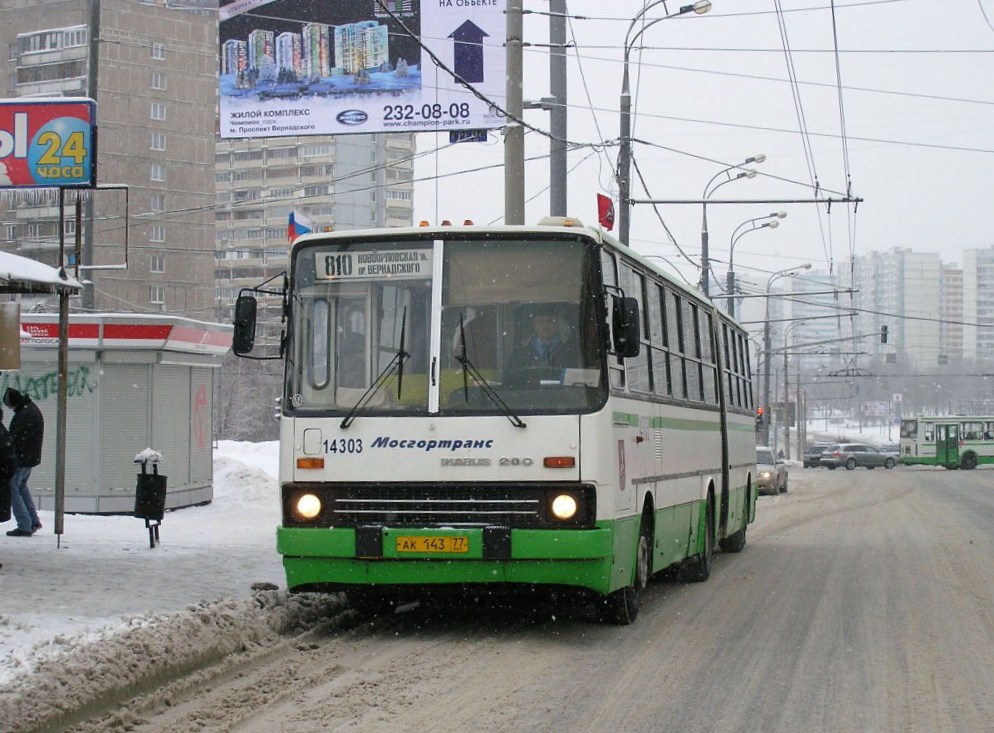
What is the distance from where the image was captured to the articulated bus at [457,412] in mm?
9602

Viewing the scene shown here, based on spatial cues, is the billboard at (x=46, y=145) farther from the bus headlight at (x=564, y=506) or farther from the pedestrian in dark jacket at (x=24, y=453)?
the bus headlight at (x=564, y=506)

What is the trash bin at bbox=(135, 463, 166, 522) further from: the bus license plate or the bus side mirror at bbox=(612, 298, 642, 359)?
the bus side mirror at bbox=(612, 298, 642, 359)

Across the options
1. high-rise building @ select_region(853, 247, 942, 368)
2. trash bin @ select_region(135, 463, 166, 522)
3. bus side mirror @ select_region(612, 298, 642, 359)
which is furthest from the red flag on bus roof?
high-rise building @ select_region(853, 247, 942, 368)

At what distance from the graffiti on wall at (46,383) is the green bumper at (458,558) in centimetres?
956

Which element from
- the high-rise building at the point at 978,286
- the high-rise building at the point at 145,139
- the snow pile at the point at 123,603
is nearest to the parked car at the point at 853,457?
the high-rise building at the point at 145,139

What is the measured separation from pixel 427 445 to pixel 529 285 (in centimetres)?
136

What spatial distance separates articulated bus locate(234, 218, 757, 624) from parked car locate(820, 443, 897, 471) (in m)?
68.6

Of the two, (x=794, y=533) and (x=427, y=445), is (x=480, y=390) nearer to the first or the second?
(x=427, y=445)

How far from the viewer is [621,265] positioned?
1104cm

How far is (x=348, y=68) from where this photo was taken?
1093 inches

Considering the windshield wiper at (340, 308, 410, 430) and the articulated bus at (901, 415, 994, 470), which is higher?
the windshield wiper at (340, 308, 410, 430)

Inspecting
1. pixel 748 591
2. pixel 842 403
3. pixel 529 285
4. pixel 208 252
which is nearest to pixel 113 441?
pixel 748 591

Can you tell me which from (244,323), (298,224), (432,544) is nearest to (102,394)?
(298,224)

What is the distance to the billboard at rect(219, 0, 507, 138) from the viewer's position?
86.9 feet
